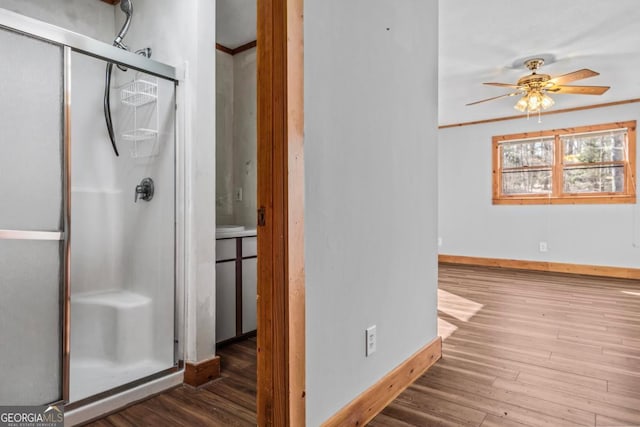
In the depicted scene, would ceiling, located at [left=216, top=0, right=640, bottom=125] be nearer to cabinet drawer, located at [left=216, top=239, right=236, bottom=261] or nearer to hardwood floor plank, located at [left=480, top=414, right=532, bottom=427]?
cabinet drawer, located at [left=216, top=239, right=236, bottom=261]

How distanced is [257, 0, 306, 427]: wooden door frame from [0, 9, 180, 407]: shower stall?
980 mm

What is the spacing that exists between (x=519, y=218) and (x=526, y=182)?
54cm

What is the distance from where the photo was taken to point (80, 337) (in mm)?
2160

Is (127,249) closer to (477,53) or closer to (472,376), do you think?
(472,376)

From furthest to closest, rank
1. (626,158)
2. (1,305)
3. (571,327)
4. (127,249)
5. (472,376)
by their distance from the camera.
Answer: (626,158) → (571,327) → (127,249) → (472,376) → (1,305)

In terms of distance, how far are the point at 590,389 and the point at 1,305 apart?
2702 mm

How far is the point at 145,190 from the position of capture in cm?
218

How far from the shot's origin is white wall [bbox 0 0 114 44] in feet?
7.42

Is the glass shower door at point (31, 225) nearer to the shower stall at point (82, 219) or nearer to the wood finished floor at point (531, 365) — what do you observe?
the shower stall at point (82, 219)

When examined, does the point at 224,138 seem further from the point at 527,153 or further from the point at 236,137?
the point at 527,153

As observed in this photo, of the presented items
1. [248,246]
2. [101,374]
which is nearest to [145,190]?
[248,246]

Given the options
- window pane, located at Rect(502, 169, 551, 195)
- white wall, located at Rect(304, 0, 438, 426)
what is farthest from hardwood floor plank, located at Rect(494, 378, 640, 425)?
window pane, located at Rect(502, 169, 551, 195)

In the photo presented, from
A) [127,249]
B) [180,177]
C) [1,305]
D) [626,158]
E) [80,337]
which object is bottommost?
[80,337]

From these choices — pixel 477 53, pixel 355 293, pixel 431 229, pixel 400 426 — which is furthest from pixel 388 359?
pixel 477 53
